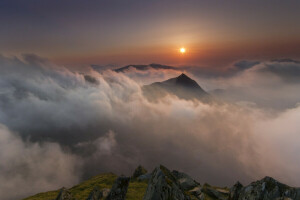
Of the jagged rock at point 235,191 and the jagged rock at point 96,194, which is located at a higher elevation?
the jagged rock at point 235,191

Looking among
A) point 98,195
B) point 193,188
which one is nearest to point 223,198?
point 193,188

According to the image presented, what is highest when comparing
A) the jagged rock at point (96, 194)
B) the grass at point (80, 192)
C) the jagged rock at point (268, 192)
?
the jagged rock at point (268, 192)

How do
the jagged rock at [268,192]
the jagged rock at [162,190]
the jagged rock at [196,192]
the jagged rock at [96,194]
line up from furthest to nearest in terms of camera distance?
the jagged rock at [196,192] < the jagged rock at [96,194] < the jagged rock at [268,192] < the jagged rock at [162,190]

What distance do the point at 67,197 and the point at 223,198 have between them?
131ft

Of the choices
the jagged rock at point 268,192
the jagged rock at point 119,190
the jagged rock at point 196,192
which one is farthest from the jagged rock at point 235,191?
the jagged rock at point 196,192

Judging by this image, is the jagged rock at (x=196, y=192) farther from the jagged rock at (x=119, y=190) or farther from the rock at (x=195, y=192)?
the jagged rock at (x=119, y=190)

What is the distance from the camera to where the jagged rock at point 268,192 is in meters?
24.2

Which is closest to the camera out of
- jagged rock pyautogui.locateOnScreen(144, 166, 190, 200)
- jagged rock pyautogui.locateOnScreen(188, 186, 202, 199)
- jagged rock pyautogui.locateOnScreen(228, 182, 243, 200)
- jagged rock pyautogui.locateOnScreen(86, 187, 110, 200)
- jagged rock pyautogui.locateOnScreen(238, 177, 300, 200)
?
jagged rock pyautogui.locateOnScreen(144, 166, 190, 200)

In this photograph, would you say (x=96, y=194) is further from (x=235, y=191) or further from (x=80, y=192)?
(x=80, y=192)

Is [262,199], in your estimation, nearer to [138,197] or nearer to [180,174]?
[138,197]

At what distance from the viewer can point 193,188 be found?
169ft

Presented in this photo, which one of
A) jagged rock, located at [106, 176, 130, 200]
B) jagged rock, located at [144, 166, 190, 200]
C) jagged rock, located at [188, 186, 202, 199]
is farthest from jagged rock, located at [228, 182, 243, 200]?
jagged rock, located at [188, 186, 202, 199]

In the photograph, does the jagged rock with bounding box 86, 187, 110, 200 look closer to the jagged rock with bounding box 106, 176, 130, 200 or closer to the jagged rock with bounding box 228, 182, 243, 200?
the jagged rock with bounding box 106, 176, 130, 200

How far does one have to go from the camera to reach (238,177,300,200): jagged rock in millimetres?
24234
